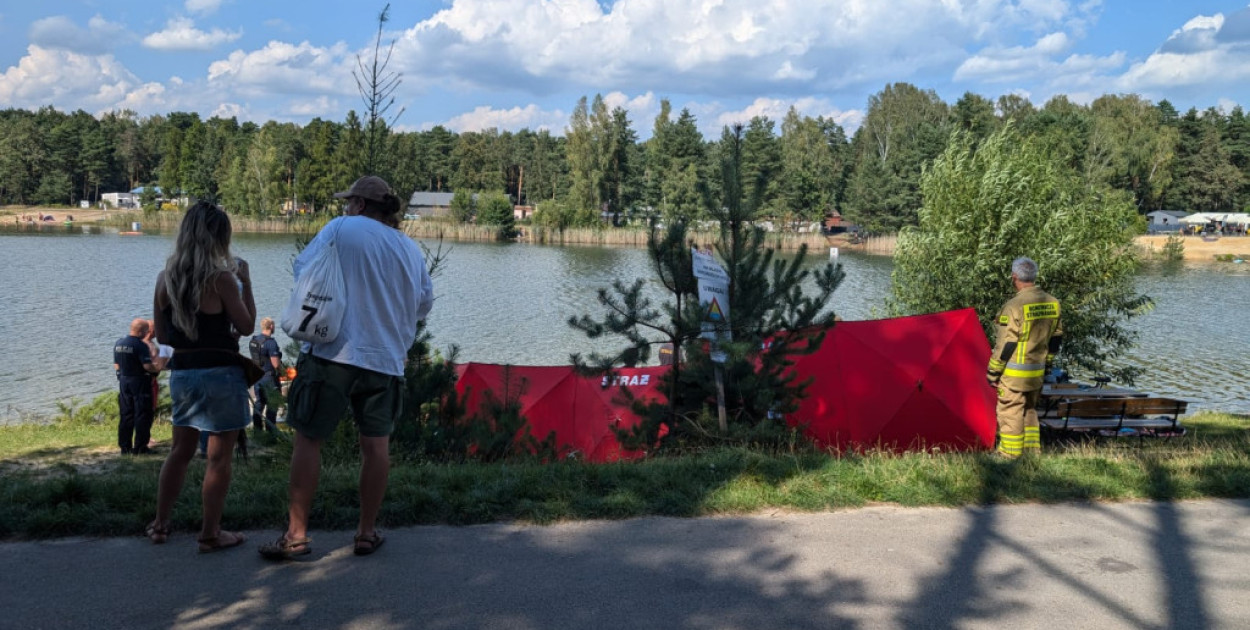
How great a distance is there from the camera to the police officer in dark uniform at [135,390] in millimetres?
10336

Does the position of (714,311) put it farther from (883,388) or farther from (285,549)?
(285,549)

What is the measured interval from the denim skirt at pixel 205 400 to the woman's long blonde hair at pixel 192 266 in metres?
0.19

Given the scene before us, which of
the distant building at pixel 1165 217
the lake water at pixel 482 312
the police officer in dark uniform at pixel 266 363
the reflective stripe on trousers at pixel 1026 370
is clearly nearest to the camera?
the reflective stripe on trousers at pixel 1026 370

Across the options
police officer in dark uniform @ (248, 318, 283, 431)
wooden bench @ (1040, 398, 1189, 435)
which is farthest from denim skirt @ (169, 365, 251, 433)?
wooden bench @ (1040, 398, 1189, 435)

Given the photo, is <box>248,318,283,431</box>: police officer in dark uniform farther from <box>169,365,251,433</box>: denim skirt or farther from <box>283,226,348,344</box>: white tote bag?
<box>283,226,348,344</box>: white tote bag

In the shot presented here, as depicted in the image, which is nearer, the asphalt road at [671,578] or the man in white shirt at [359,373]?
the asphalt road at [671,578]

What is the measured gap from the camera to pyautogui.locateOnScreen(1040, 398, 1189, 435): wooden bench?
11000 mm

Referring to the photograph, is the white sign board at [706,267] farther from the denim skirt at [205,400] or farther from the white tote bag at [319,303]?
the denim skirt at [205,400]

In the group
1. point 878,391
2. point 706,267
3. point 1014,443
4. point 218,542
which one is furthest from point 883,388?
point 218,542

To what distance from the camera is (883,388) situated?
9562 millimetres

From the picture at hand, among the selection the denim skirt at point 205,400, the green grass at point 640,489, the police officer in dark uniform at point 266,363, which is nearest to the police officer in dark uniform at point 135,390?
the police officer in dark uniform at point 266,363

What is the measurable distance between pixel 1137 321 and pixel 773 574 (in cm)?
2980

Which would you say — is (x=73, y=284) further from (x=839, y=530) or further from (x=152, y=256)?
(x=839, y=530)

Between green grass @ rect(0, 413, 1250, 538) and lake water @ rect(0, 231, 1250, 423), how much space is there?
25.8 feet
